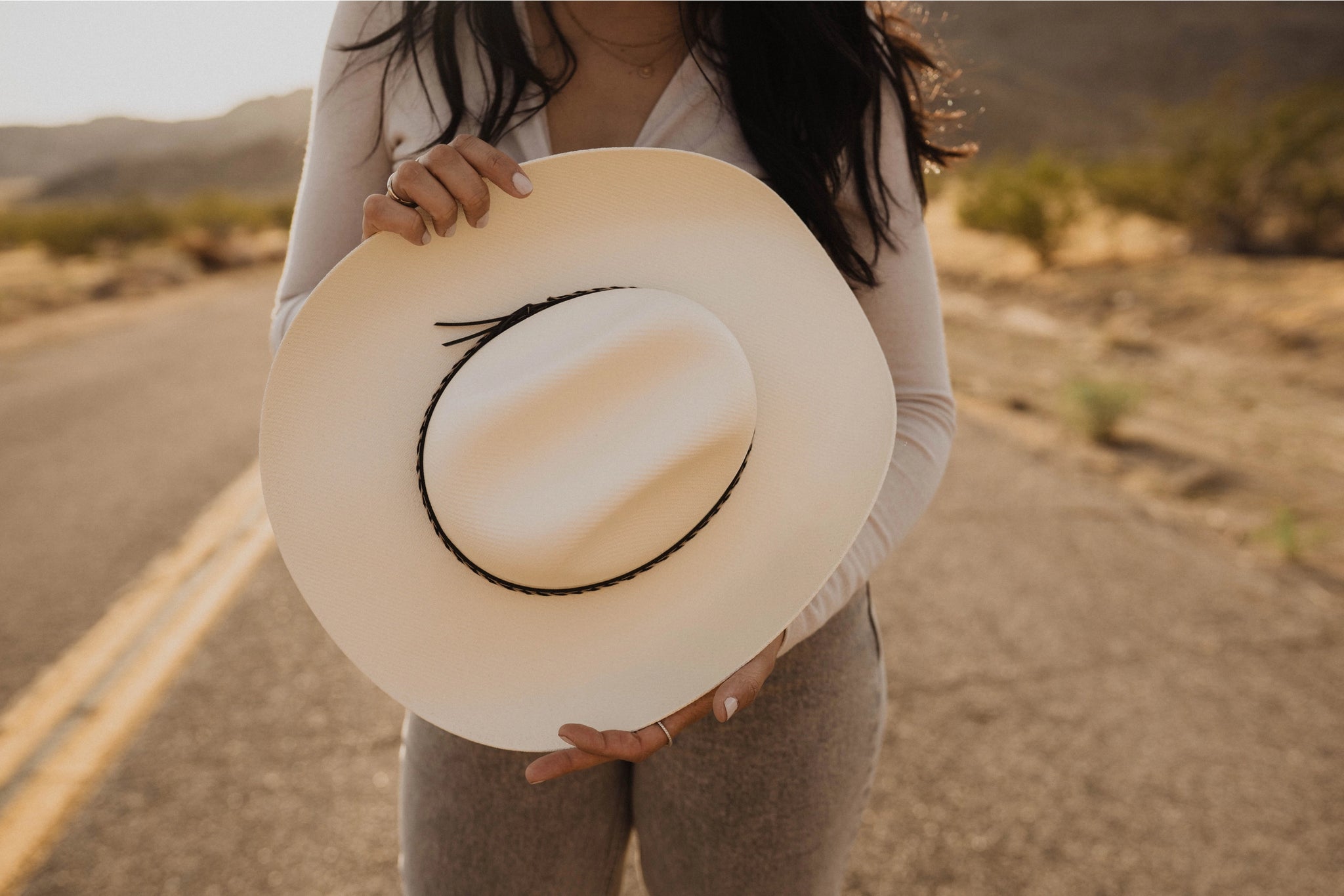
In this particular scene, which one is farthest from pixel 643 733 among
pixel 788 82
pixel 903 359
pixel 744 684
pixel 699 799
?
pixel 788 82

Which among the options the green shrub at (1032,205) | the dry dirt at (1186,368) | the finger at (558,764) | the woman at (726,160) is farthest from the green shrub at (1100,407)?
the green shrub at (1032,205)

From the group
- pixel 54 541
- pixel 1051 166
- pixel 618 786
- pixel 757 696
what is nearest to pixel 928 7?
pixel 757 696

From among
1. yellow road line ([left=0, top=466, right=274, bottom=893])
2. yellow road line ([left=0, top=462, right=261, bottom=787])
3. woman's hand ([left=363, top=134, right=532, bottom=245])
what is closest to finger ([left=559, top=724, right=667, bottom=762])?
woman's hand ([left=363, top=134, right=532, bottom=245])

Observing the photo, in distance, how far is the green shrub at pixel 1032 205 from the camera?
13.2 metres

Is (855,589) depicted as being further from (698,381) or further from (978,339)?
(978,339)

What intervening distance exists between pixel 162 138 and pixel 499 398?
15362 centimetres

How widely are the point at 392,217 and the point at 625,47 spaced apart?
1.70 feet

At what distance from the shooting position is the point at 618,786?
3.88 feet

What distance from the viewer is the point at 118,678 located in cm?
277

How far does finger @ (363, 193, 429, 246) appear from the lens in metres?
0.86

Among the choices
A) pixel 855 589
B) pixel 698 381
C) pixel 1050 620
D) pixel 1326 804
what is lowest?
pixel 1050 620

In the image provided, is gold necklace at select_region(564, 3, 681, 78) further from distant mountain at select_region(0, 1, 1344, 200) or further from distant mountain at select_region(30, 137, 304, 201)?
distant mountain at select_region(30, 137, 304, 201)

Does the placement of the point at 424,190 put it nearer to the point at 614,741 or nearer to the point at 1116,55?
the point at 614,741

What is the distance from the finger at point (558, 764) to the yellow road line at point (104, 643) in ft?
7.74
